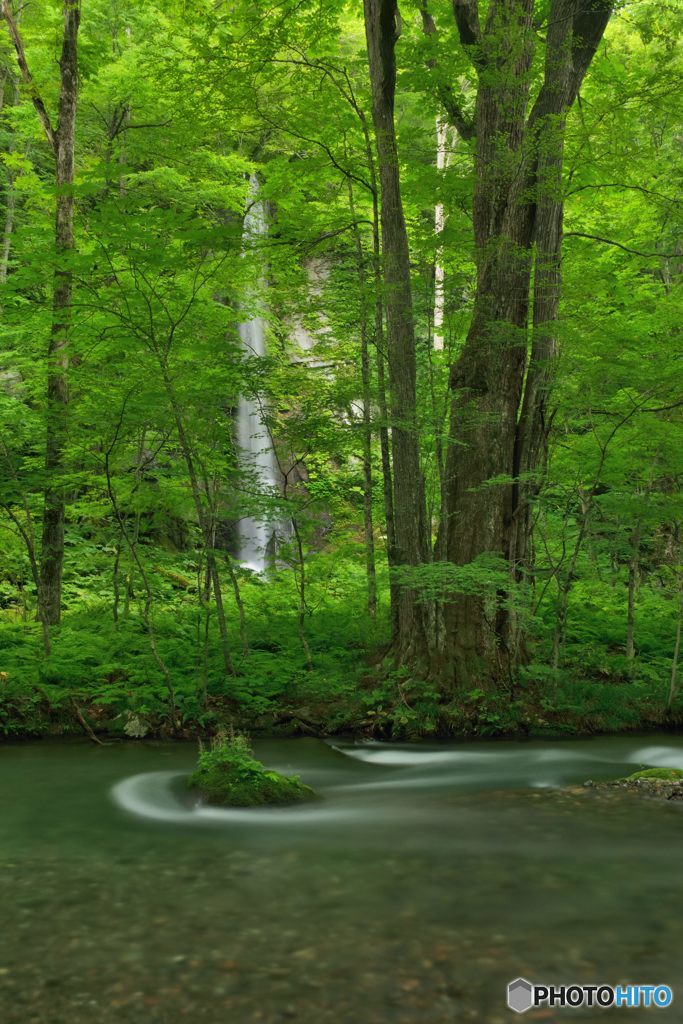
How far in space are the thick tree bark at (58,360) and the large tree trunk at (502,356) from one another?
14.0 ft

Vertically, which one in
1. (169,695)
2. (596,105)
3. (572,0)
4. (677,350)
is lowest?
(169,695)

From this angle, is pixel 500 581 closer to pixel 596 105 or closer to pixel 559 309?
pixel 559 309

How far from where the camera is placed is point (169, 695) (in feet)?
26.1

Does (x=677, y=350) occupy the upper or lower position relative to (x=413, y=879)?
upper

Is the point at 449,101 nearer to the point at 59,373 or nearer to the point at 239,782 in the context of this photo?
the point at 59,373

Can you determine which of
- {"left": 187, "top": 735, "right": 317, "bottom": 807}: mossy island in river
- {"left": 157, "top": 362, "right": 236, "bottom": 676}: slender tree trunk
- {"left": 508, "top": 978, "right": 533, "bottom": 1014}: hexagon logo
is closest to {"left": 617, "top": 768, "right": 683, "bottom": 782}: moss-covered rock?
{"left": 187, "top": 735, "right": 317, "bottom": 807}: mossy island in river

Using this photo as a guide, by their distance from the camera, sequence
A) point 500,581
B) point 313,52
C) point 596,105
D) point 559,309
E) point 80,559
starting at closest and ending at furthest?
point 500,581 < point 596,105 < point 559,309 < point 313,52 < point 80,559

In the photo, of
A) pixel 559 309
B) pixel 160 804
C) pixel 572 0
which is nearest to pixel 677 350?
pixel 559 309

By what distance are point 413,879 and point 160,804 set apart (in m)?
2.32

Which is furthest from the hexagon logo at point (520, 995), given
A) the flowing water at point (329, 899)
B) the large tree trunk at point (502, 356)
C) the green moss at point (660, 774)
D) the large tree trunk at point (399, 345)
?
the large tree trunk at point (399, 345)

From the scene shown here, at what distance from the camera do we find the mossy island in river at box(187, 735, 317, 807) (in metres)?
5.65

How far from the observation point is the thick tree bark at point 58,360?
841cm

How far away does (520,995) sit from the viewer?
2.85 m

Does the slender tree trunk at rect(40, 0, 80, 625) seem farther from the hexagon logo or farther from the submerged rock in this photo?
the hexagon logo
